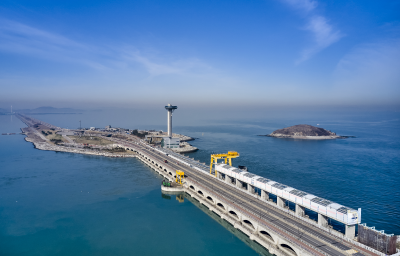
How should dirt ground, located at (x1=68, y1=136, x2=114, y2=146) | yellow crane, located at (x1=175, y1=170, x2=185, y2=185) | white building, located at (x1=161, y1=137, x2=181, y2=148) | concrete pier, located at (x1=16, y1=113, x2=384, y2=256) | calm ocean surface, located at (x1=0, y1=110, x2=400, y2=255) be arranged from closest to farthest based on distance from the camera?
concrete pier, located at (x1=16, y1=113, x2=384, y2=256)
calm ocean surface, located at (x1=0, y1=110, x2=400, y2=255)
yellow crane, located at (x1=175, y1=170, x2=185, y2=185)
white building, located at (x1=161, y1=137, x2=181, y2=148)
dirt ground, located at (x1=68, y1=136, x2=114, y2=146)

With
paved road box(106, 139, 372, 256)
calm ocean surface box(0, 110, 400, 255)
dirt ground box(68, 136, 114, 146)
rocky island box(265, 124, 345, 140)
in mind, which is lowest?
calm ocean surface box(0, 110, 400, 255)

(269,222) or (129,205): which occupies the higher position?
(269,222)

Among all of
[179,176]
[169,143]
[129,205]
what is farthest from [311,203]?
[169,143]

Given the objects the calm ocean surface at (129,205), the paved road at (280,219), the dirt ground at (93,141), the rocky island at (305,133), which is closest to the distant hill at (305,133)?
the rocky island at (305,133)

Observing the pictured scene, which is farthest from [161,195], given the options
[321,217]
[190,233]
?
[321,217]

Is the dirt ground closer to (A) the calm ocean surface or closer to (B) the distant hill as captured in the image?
(A) the calm ocean surface

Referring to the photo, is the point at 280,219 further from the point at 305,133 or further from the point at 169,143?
the point at 305,133

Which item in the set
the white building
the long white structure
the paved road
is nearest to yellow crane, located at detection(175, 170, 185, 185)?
the paved road

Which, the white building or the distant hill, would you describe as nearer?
the white building

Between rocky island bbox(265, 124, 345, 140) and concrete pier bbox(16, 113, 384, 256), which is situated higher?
rocky island bbox(265, 124, 345, 140)

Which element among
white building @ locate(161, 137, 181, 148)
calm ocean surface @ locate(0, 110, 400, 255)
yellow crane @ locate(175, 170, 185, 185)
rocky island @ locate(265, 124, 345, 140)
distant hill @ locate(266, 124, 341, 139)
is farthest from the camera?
distant hill @ locate(266, 124, 341, 139)

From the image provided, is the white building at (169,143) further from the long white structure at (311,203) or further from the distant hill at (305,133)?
the distant hill at (305,133)
